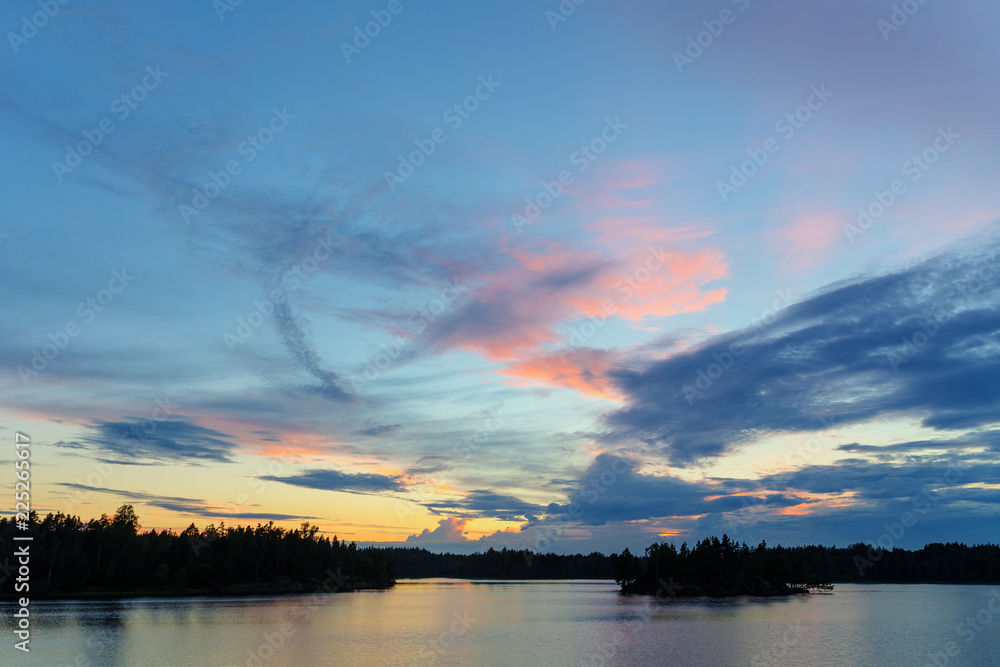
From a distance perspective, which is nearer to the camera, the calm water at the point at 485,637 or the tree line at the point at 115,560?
the calm water at the point at 485,637

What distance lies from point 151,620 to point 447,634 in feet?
158

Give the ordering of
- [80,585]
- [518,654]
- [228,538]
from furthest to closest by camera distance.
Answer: [228,538] → [80,585] → [518,654]

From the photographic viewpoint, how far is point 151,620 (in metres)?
104

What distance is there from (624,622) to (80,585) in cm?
12323

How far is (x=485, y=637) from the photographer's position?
9162cm

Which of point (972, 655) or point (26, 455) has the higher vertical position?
point (26, 455)

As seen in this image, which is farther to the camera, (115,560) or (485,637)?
(115,560)

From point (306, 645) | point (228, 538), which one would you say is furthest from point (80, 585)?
point (306, 645)

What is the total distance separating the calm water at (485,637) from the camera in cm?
6938

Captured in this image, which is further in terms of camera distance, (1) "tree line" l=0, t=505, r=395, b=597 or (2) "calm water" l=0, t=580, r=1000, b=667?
(1) "tree line" l=0, t=505, r=395, b=597

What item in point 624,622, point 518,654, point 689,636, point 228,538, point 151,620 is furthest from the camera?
point 228,538

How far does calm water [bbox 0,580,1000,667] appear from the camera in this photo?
228 feet

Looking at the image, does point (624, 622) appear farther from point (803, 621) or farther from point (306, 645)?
point (306, 645)

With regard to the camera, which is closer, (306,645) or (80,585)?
(306,645)
